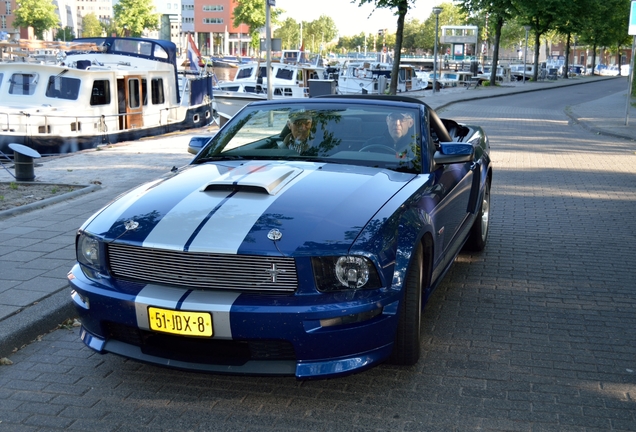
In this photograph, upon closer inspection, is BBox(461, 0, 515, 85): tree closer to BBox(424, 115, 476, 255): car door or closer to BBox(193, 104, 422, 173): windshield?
BBox(424, 115, 476, 255): car door

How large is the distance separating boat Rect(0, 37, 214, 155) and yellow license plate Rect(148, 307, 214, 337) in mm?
14823

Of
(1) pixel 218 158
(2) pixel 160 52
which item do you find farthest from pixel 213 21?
(1) pixel 218 158

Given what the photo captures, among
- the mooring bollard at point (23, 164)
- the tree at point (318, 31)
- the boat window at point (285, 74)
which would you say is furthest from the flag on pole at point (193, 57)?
the tree at point (318, 31)

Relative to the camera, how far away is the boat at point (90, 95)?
18109 millimetres

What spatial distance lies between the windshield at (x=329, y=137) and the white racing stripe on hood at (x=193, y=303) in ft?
5.23

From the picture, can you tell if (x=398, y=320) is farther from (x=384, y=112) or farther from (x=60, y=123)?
(x=60, y=123)

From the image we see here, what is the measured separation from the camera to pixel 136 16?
Answer: 97.2 metres

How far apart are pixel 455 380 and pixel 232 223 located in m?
1.53

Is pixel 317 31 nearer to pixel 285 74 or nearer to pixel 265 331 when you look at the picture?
pixel 285 74

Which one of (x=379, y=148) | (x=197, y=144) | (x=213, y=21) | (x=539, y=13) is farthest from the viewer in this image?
(x=213, y=21)

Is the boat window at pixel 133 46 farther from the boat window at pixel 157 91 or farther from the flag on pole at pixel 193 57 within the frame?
the flag on pole at pixel 193 57

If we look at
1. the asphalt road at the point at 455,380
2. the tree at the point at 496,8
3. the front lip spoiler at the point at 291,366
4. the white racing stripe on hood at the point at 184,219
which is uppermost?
the tree at the point at 496,8

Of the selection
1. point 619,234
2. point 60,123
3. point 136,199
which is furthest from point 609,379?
point 60,123

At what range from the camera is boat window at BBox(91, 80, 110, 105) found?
19.8m
